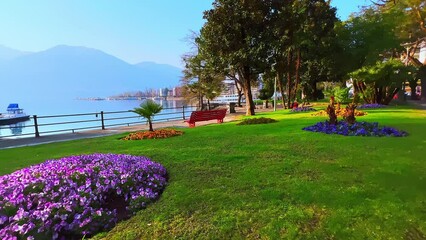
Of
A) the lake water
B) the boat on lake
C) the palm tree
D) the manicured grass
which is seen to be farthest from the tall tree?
the boat on lake

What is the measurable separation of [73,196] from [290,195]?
2.81 m

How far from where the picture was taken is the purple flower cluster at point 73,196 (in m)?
3.60

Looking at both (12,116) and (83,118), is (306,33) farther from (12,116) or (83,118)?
(12,116)

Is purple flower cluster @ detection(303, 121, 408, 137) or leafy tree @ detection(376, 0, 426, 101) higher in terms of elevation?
leafy tree @ detection(376, 0, 426, 101)

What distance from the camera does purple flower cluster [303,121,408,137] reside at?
9.05m

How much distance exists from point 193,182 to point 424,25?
3527 centimetres

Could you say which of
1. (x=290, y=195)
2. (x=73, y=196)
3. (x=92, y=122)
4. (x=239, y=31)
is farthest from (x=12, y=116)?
(x=290, y=195)

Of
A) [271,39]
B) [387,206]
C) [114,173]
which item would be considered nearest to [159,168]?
[114,173]

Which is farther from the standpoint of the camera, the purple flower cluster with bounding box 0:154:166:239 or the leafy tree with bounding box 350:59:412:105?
the leafy tree with bounding box 350:59:412:105

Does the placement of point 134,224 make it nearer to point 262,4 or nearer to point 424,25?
point 262,4

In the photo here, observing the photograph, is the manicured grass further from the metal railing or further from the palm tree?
the metal railing

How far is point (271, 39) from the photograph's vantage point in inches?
775

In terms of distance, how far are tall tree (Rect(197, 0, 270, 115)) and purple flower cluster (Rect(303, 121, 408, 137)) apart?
960 centimetres

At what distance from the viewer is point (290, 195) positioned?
14.3 ft
